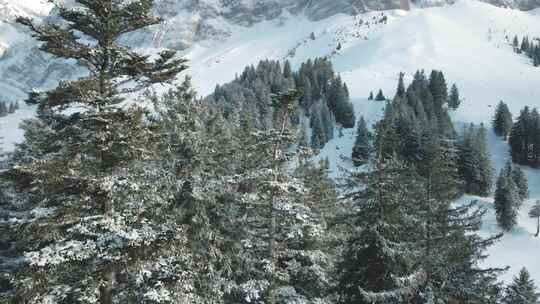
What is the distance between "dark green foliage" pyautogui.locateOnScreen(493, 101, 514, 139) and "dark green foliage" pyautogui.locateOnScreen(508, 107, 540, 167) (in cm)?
799

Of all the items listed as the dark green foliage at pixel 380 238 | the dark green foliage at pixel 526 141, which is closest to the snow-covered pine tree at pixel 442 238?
the dark green foliage at pixel 380 238

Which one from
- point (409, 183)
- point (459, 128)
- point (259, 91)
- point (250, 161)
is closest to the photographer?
point (409, 183)

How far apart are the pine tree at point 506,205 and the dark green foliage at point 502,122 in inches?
1693

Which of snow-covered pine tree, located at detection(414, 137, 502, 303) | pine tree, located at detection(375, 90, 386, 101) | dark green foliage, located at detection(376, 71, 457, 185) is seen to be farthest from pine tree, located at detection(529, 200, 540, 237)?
pine tree, located at detection(375, 90, 386, 101)

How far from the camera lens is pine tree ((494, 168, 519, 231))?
7281 centimetres

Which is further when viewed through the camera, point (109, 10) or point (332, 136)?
point (332, 136)

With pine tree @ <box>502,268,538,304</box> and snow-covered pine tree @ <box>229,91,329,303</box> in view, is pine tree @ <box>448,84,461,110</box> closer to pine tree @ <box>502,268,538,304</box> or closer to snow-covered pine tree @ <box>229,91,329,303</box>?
pine tree @ <box>502,268,538,304</box>

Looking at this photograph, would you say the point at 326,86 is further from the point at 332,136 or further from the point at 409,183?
the point at 409,183

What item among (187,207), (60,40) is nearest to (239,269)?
(187,207)

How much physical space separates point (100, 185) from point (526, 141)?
108 metres

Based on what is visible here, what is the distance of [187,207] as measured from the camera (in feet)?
68.5

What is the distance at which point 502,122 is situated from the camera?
115 meters

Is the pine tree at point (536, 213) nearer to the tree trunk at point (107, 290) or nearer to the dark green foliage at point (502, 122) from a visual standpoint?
the dark green foliage at point (502, 122)

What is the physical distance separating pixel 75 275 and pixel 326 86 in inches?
5542
